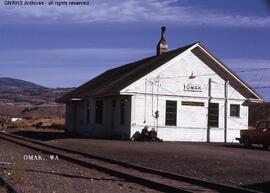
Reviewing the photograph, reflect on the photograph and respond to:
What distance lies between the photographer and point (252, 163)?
65.4ft

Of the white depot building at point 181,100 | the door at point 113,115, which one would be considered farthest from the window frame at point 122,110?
the door at point 113,115

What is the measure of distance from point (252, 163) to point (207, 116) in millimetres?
17633

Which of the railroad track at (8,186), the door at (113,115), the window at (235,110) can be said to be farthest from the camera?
the window at (235,110)

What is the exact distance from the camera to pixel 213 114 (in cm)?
3794

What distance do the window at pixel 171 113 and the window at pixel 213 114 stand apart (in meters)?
2.53

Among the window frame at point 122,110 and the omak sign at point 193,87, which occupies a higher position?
the omak sign at point 193,87

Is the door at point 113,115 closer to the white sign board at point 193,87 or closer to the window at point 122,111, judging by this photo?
the window at point 122,111

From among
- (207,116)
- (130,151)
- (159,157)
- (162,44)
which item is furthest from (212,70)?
(159,157)

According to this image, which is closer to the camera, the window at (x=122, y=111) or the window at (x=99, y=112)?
the window at (x=122, y=111)

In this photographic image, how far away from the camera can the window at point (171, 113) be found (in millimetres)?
36316

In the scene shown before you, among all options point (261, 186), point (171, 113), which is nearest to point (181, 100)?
point (171, 113)

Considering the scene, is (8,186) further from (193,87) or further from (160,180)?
(193,87)

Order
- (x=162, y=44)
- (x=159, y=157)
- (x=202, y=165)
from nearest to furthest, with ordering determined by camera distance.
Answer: (x=202, y=165) → (x=159, y=157) → (x=162, y=44)

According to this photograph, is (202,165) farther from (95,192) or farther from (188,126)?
(188,126)
